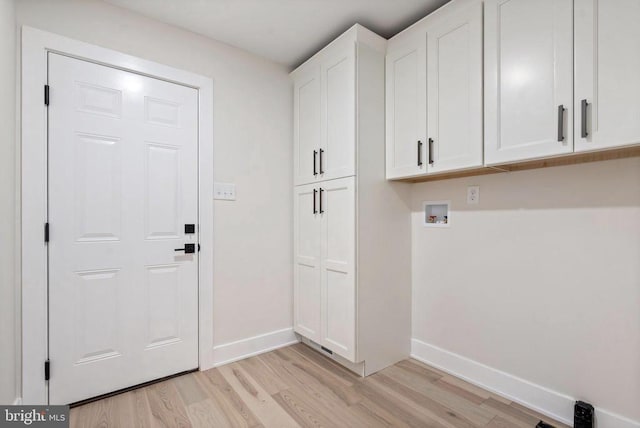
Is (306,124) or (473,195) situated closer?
(473,195)

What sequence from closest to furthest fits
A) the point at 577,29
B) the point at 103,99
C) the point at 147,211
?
the point at 577,29, the point at 103,99, the point at 147,211

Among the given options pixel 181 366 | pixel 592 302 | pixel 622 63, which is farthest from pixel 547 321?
pixel 181 366

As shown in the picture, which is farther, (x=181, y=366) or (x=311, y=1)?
(x=181, y=366)

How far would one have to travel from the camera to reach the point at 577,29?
1416 millimetres

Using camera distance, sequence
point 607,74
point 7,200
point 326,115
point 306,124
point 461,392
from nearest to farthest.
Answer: point 607,74 < point 7,200 < point 461,392 < point 326,115 < point 306,124

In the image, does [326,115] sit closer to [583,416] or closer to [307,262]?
[307,262]

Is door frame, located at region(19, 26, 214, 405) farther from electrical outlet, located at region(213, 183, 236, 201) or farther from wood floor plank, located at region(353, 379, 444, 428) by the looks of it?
wood floor plank, located at region(353, 379, 444, 428)

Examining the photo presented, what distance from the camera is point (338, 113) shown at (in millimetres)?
2277

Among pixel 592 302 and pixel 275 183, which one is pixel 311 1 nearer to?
pixel 275 183

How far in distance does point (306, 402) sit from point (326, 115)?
2.04 m

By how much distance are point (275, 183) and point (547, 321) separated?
219cm

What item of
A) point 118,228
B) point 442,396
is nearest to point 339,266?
point 442,396

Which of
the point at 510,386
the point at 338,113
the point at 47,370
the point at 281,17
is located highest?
the point at 281,17

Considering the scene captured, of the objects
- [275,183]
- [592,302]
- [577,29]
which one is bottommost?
[592,302]
